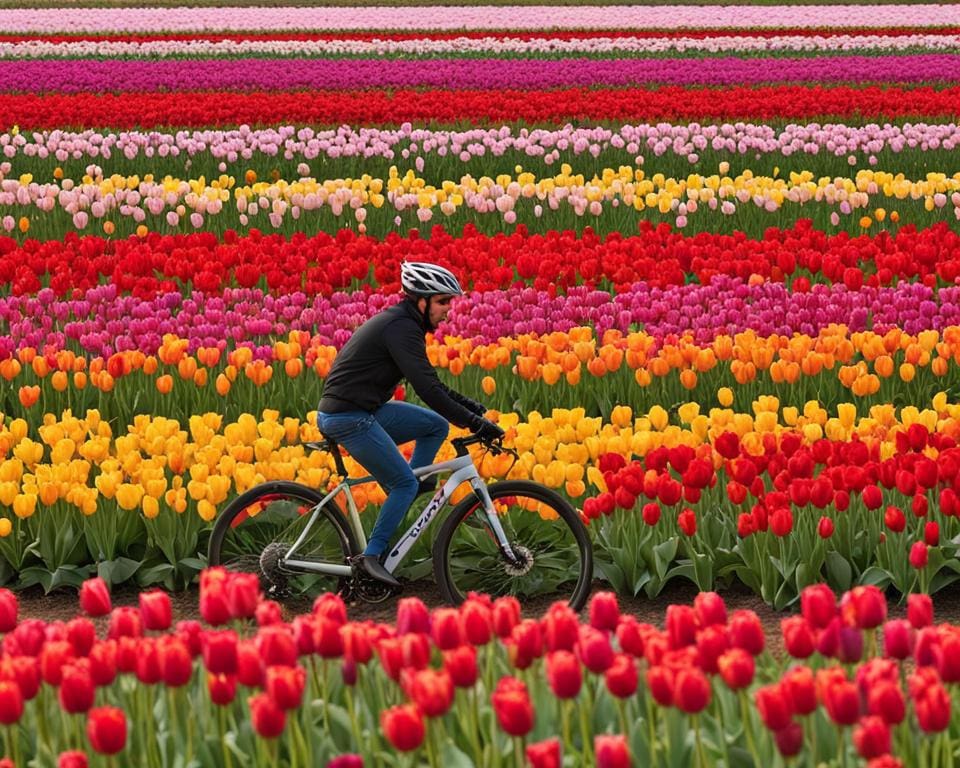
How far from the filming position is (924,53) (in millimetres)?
28891

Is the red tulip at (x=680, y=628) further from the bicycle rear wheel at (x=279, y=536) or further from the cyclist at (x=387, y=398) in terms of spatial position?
the bicycle rear wheel at (x=279, y=536)

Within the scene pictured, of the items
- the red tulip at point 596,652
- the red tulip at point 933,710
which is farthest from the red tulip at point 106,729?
the red tulip at point 933,710

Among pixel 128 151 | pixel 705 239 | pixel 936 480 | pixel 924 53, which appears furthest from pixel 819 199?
pixel 924 53

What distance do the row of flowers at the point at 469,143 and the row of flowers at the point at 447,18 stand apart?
20.0 m

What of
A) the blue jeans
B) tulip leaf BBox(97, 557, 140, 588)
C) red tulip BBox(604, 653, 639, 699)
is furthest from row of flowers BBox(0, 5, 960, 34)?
red tulip BBox(604, 653, 639, 699)

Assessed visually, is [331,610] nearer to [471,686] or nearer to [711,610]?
[471,686]

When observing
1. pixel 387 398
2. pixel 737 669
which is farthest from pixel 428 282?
pixel 737 669

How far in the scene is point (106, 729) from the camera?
3.08 meters

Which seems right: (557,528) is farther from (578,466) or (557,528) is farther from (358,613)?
(358,613)

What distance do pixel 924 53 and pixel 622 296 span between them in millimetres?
20988

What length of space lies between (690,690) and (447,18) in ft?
126

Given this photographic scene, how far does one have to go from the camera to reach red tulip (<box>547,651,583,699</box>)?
311 cm

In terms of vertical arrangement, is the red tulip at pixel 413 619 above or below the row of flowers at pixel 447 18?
above

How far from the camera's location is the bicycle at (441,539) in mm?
5719
